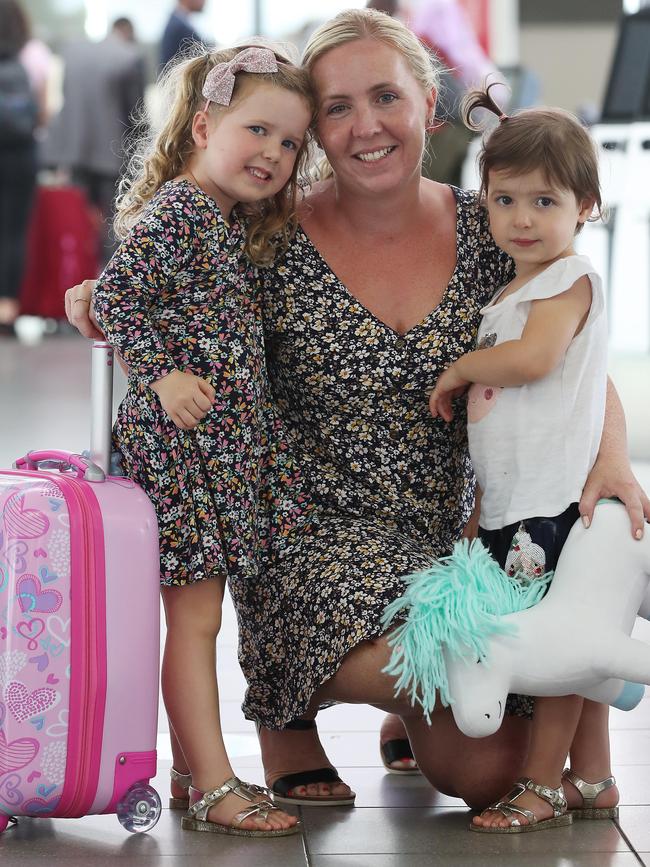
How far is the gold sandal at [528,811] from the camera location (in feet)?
6.07

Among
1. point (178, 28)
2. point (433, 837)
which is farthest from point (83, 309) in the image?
point (178, 28)

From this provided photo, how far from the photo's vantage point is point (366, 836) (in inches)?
73.0

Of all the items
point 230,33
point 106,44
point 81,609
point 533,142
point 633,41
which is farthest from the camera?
point 230,33

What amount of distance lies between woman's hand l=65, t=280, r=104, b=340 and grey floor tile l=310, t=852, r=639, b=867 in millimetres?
782

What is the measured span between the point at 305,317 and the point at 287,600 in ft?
1.39

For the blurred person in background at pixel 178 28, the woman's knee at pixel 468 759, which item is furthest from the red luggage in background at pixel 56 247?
the woman's knee at pixel 468 759

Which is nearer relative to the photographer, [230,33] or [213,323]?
[213,323]

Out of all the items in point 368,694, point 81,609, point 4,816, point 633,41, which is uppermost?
point 633,41

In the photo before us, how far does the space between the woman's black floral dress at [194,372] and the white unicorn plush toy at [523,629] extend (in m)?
0.29

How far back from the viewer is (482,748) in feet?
6.38

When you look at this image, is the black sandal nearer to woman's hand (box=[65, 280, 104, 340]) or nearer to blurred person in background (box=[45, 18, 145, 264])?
woman's hand (box=[65, 280, 104, 340])

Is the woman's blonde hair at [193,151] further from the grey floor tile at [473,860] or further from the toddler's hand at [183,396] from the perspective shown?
the grey floor tile at [473,860]

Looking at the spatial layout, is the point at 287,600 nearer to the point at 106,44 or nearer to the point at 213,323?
the point at 213,323

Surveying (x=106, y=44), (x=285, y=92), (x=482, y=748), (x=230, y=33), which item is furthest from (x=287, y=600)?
(x=230, y=33)
